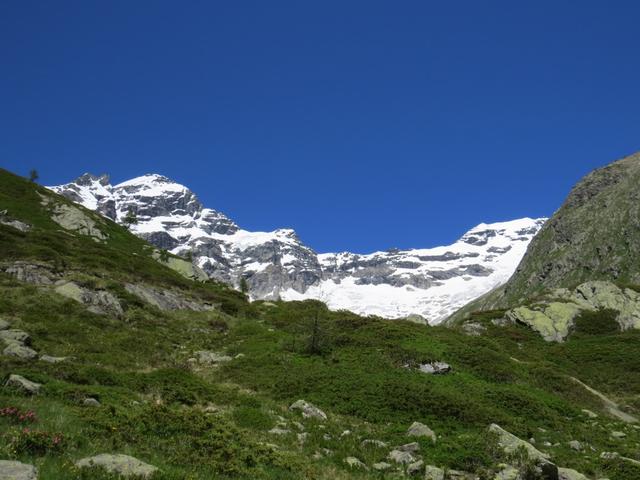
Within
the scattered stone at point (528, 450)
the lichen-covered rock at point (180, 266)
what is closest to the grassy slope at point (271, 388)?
the scattered stone at point (528, 450)

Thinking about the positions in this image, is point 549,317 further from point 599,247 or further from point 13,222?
point 599,247

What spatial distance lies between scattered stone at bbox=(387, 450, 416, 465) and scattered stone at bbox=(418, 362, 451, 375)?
15061mm

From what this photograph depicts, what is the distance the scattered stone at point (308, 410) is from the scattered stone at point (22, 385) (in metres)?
10.7

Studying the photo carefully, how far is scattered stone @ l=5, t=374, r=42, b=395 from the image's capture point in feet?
51.1

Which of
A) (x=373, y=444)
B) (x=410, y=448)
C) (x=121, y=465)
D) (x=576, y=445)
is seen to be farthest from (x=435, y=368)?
(x=121, y=465)

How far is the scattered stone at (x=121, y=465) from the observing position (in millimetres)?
9648

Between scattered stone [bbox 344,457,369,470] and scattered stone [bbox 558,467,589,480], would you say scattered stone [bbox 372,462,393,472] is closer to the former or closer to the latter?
scattered stone [bbox 344,457,369,470]

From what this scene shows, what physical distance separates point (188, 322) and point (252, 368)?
14475 millimetres

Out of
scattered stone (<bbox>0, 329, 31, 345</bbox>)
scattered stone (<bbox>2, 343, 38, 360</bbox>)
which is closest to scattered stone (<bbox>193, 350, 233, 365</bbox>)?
scattered stone (<bbox>0, 329, 31, 345</bbox>)

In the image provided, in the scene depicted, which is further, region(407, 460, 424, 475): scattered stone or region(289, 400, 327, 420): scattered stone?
region(289, 400, 327, 420): scattered stone

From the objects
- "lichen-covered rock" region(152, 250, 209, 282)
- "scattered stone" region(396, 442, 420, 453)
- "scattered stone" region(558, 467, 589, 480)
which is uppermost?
"lichen-covered rock" region(152, 250, 209, 282)

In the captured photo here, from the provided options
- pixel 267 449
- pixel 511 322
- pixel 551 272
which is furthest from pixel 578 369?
pixel 551 272

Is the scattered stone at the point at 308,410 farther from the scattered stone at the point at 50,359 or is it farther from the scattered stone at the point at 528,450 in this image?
the scattered stone at the point at 50,359

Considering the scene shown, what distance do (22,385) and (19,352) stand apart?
7.72 meters
